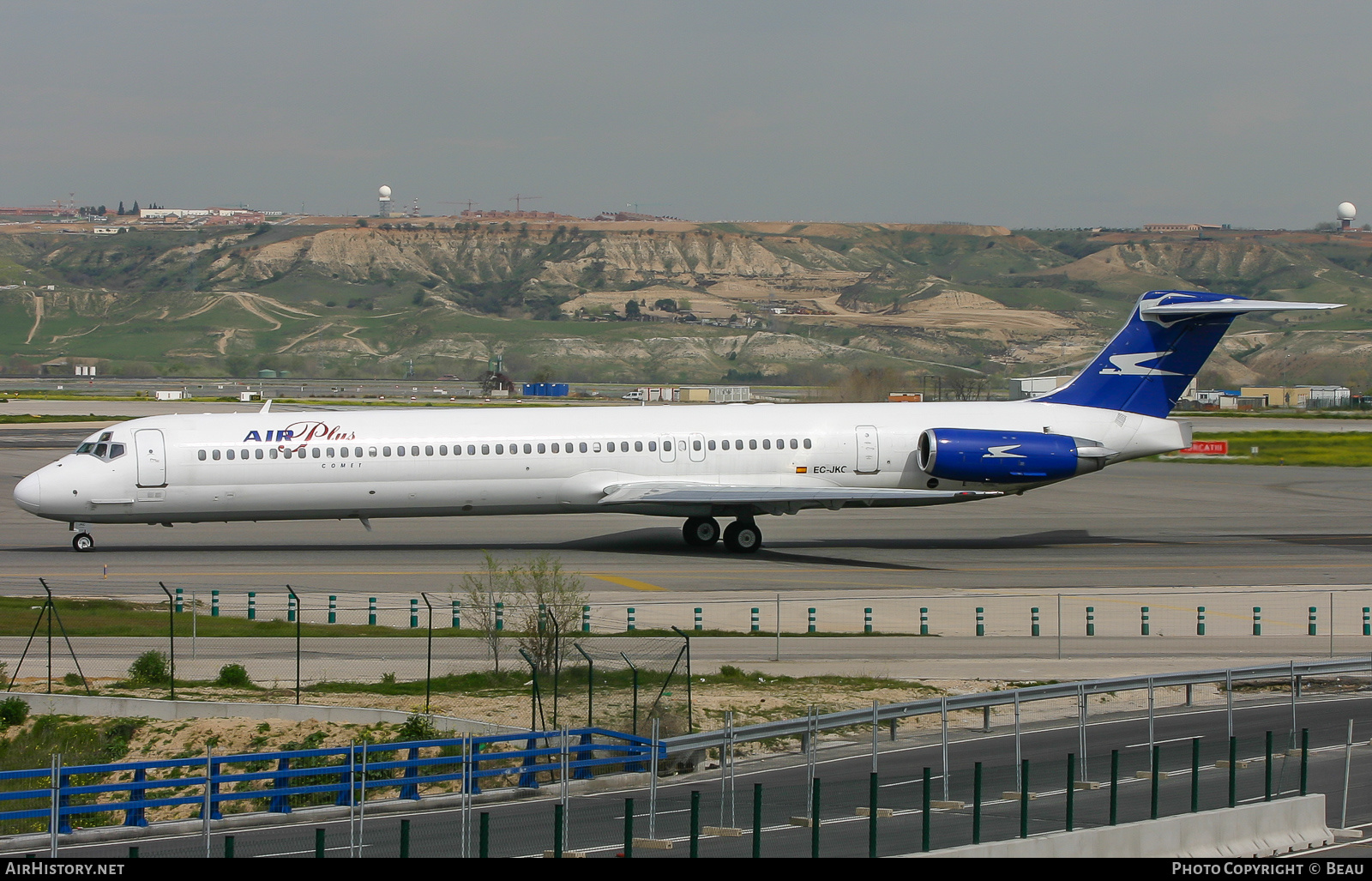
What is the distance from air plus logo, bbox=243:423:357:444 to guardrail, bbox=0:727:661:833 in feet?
55.7

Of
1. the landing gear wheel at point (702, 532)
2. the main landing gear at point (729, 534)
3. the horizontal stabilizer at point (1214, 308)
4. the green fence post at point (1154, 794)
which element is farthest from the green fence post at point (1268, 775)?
the horizontal stabilizer at point (1214, 308)

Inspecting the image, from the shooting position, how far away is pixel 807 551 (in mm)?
38781

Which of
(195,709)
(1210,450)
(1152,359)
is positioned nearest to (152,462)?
(195,709)

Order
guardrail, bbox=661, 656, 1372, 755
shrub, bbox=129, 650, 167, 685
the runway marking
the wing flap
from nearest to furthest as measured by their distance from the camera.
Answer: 1. guardrail, bbox=661, 656, 1372, 755
2. shrub, bbox=129, 650, 167, 685
3. the runway marking
4. the wing flap

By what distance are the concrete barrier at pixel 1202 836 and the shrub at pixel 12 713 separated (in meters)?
14.5

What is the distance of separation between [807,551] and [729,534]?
2.50 m

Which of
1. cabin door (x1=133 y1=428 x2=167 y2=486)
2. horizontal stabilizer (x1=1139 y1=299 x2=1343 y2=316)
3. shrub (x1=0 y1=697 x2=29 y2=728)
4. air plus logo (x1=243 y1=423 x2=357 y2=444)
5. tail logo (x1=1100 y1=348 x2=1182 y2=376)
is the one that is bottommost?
shrub (x1=0 y1=697 x2=29 y2=728)

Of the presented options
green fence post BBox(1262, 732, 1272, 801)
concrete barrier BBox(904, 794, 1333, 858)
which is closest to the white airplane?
green fence post BBox(1262, 732, 1272, 801)

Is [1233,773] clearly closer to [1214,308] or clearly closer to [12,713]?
[12,713]

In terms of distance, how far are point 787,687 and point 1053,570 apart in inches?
587

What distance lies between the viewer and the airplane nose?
34.7 meters

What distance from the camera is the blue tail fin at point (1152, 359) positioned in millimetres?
40000

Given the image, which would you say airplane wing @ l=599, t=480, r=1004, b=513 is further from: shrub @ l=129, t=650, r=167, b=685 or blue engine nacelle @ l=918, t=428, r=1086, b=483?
shrub @ l=129, t=650, r=167, b=685
